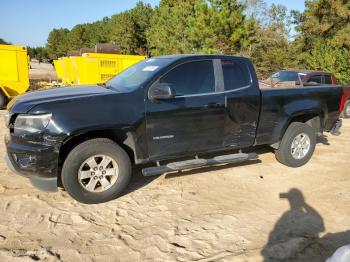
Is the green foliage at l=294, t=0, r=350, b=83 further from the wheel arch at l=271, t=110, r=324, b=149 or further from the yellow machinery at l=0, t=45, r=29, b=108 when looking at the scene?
the yellow machinery at l=0, t=45, r=29, b=108

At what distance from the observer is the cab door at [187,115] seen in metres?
4.59

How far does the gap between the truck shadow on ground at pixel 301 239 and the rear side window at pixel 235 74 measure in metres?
1.95

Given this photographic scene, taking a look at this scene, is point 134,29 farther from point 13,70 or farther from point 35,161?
point 35,161

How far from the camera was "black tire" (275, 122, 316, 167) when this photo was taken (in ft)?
19.7

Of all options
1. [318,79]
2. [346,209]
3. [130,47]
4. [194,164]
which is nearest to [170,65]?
[194,164]

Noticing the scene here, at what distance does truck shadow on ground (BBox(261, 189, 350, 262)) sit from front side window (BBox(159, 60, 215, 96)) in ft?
6.60

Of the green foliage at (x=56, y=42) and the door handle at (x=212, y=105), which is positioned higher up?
the green foliage at (x=56, y=42)

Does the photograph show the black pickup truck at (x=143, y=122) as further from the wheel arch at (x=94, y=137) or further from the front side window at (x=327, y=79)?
the front side window at (x=327, y=79)

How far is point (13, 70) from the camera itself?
12289 millimetres

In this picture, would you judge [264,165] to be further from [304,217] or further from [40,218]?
[40,218]

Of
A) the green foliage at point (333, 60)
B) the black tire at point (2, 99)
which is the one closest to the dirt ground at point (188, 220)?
the black tire at point (2, 99)

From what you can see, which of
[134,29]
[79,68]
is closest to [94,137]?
[79,68]

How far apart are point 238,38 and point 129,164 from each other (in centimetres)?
1471

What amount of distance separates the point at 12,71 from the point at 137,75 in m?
9.02
